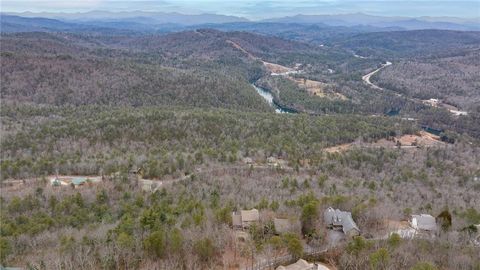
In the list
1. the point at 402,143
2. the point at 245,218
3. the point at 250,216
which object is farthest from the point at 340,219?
the point at 402,143

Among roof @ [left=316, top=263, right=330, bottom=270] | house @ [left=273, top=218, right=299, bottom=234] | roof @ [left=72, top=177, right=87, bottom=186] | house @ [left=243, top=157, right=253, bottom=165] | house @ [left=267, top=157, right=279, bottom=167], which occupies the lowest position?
house @ [left=267, top=157, right=279, bottom=167]

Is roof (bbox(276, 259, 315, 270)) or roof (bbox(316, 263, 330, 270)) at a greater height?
roof (bbox(276, 259, 315, 270))

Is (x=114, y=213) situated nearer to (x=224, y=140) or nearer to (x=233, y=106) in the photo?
(x=224, y=140)

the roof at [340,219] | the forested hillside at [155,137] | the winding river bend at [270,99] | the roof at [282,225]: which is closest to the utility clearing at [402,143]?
the forested hillside at [155,137]

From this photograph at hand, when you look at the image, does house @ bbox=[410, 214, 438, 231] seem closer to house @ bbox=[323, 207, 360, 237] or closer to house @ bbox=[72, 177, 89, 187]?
house @ bbox=[323, 207, 360, 237]

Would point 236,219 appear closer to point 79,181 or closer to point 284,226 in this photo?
A: point 284,226

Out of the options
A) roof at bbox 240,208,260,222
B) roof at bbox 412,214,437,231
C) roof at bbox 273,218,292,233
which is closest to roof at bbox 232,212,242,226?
roof at bbox 240,208,260,222
